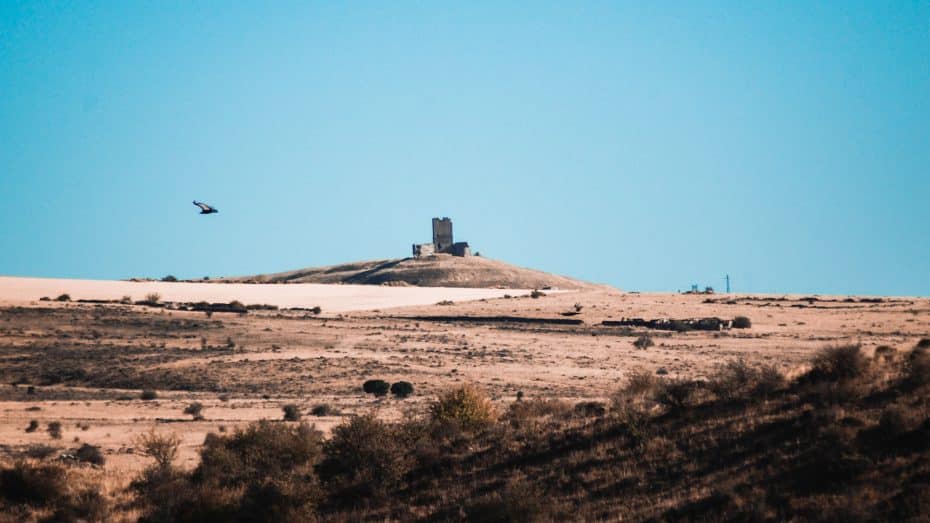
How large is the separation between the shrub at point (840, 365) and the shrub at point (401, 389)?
21.5 metres

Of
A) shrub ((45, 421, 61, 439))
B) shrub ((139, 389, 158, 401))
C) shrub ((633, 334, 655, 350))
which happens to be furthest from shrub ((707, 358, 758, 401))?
shrub ((633, 334, 655, 350))

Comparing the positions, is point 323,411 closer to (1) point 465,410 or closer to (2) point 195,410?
(2) point 195,410

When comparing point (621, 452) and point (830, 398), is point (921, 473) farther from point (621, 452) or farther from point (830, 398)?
point (621, 452)

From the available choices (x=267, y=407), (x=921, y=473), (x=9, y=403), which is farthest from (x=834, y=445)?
(x=9, y=403)

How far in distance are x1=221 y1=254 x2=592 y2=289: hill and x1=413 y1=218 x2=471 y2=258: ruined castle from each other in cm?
325

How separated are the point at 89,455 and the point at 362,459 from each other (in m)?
8.92

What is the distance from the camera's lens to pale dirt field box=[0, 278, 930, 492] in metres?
40.3

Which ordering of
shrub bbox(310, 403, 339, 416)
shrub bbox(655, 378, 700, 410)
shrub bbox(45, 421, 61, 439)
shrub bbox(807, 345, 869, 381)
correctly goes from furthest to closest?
shrub bbox(310, 403, 339, 416), shrub bbox(45, 421, 61, 439), shrub bbox(655, 378, 700, 410), shrub bbox(807, 345, 869, 381)

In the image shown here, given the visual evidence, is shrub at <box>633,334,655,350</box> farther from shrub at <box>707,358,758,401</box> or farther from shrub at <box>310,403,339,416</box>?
shrub at <box>707,358,758,401</box>

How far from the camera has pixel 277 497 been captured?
23516 mm

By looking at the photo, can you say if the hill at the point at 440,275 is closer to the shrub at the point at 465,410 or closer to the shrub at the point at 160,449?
the shrub at the point at 465,410

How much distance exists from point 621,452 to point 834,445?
169 inches

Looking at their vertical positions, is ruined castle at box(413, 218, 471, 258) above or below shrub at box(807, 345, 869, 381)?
above

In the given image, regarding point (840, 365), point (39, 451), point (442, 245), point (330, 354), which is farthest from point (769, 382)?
point (442, 245)
